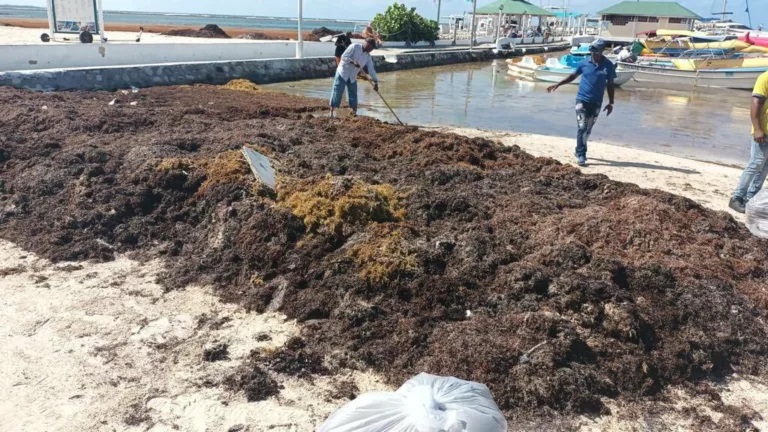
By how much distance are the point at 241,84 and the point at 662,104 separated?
12469mm

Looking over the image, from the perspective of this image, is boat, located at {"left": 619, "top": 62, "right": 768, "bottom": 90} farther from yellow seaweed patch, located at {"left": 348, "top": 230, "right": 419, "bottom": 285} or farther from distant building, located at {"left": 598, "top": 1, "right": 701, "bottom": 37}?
distant building, located at {"left": 598, "top": 1, "right": 701, "bottom": 37}

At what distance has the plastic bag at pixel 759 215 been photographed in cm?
509

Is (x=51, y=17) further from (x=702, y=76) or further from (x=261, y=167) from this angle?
(x=702, y=76)

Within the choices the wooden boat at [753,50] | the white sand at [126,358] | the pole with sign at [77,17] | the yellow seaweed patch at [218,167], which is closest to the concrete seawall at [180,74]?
the pole with sign at [77,17]

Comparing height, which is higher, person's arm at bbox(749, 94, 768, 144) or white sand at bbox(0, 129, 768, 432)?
person's arm at bbox(749, 94, 768, 144)

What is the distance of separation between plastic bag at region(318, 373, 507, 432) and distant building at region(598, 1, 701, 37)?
4732 cm

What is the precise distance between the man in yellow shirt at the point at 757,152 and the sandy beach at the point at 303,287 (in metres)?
0.57

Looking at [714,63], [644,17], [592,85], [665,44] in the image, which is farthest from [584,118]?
[644,17]

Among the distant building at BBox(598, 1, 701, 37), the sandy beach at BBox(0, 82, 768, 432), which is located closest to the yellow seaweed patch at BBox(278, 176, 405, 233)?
the sandy beach at BBox(0, 82, 768, 432)

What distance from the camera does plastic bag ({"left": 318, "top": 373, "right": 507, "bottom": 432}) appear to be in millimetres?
1882

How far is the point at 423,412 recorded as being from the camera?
1.90 m

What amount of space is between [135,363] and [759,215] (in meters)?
5.22

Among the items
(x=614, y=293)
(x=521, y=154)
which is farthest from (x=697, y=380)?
(x=521, y=154)

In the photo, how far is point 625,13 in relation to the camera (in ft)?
143
